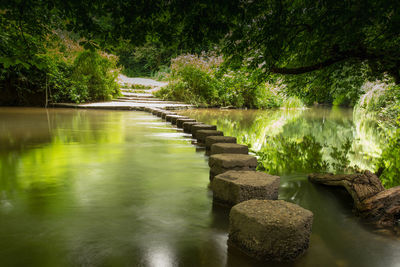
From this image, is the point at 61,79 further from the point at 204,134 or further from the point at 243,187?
the point at 243,187

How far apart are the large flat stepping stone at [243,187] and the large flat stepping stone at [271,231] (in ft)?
1.47

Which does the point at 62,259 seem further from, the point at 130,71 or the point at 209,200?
the point at 130,71

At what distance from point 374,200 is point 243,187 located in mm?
1033

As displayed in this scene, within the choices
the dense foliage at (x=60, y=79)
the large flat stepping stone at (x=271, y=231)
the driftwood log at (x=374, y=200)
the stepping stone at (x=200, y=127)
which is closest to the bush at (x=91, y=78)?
the dense foliage at (x=60, y=79)

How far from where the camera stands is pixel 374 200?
226cm

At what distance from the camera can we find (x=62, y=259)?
5.07 ft

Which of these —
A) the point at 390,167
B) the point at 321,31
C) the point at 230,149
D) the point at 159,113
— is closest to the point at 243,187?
the point at 230,149

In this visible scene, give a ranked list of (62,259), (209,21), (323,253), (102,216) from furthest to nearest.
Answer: (209,21), (102,216), (323,253), (62,259)

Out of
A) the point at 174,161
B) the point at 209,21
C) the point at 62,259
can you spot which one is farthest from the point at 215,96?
the point at 62,259

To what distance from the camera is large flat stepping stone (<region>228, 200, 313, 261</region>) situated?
159 centimetres

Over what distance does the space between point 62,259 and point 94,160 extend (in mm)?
2137

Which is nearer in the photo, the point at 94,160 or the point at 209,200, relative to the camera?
the point at 209,200

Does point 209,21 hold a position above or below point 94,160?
above

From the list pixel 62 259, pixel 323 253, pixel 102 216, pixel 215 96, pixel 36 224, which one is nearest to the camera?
pixel 62 259
